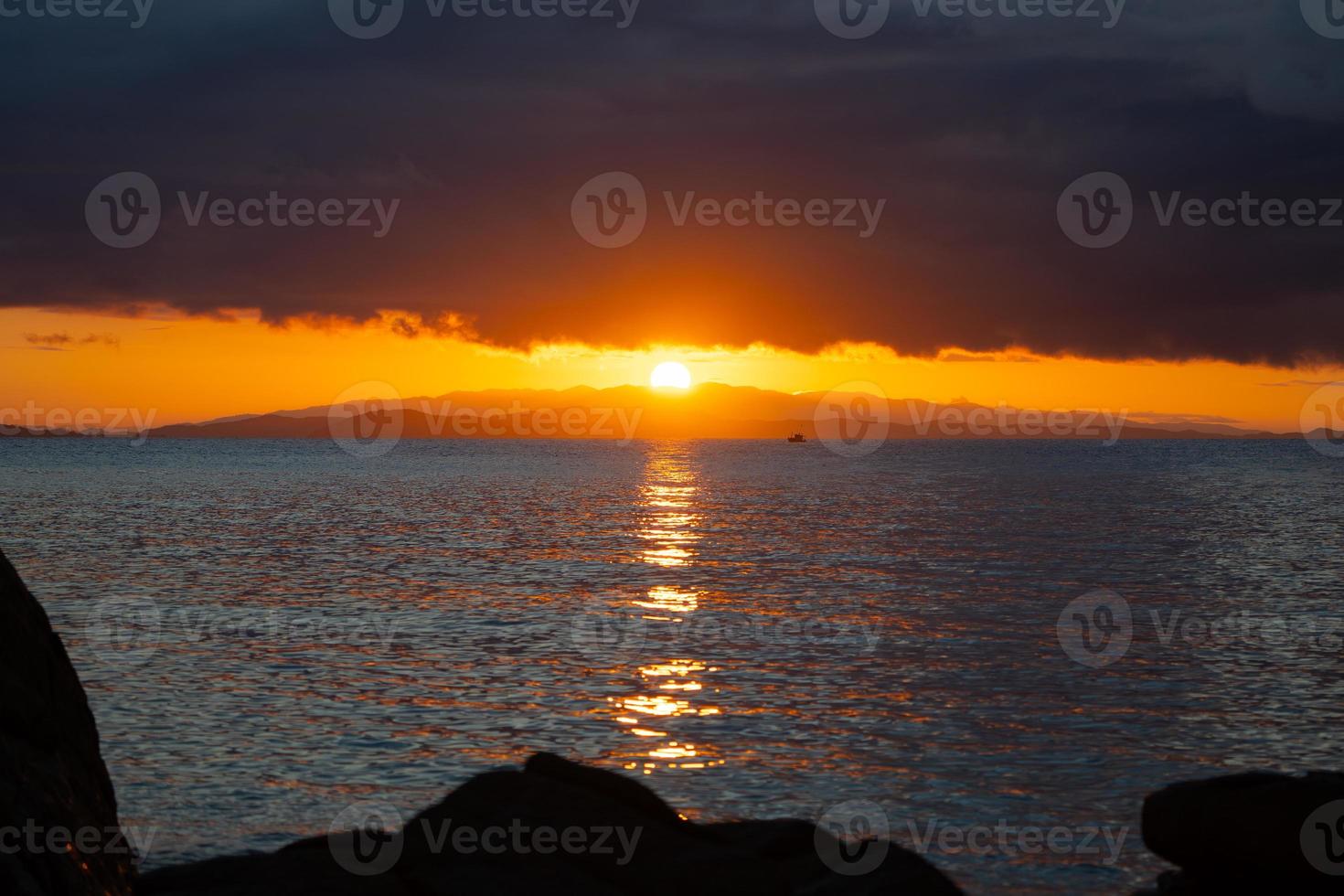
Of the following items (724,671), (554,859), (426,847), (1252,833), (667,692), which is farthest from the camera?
(724,671)

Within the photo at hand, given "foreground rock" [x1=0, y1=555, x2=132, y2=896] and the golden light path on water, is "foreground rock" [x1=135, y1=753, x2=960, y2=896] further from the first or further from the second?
the golden light path on water

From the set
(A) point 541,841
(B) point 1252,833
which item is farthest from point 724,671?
(A) point 541,841

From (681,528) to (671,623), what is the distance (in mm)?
39913

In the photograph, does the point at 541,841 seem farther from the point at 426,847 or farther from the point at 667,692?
the point at 667,692

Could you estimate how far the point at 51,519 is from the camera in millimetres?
78812

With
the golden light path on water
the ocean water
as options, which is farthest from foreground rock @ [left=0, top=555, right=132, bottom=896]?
the golden light path on water

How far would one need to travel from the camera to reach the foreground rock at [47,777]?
10148mm

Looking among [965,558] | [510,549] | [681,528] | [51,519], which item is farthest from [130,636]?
[51,519]

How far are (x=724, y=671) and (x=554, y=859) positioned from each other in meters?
17.6

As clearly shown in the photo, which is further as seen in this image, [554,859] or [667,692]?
[667,692]

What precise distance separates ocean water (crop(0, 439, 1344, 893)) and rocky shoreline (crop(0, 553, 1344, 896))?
85.9 inches

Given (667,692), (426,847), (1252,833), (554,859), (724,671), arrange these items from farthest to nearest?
(724,671)
(667,692)
(1252,833)
(426,847)
(554,859)

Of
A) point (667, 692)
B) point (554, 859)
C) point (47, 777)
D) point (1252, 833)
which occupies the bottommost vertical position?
point (667, 692)

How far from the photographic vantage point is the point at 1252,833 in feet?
46.2
